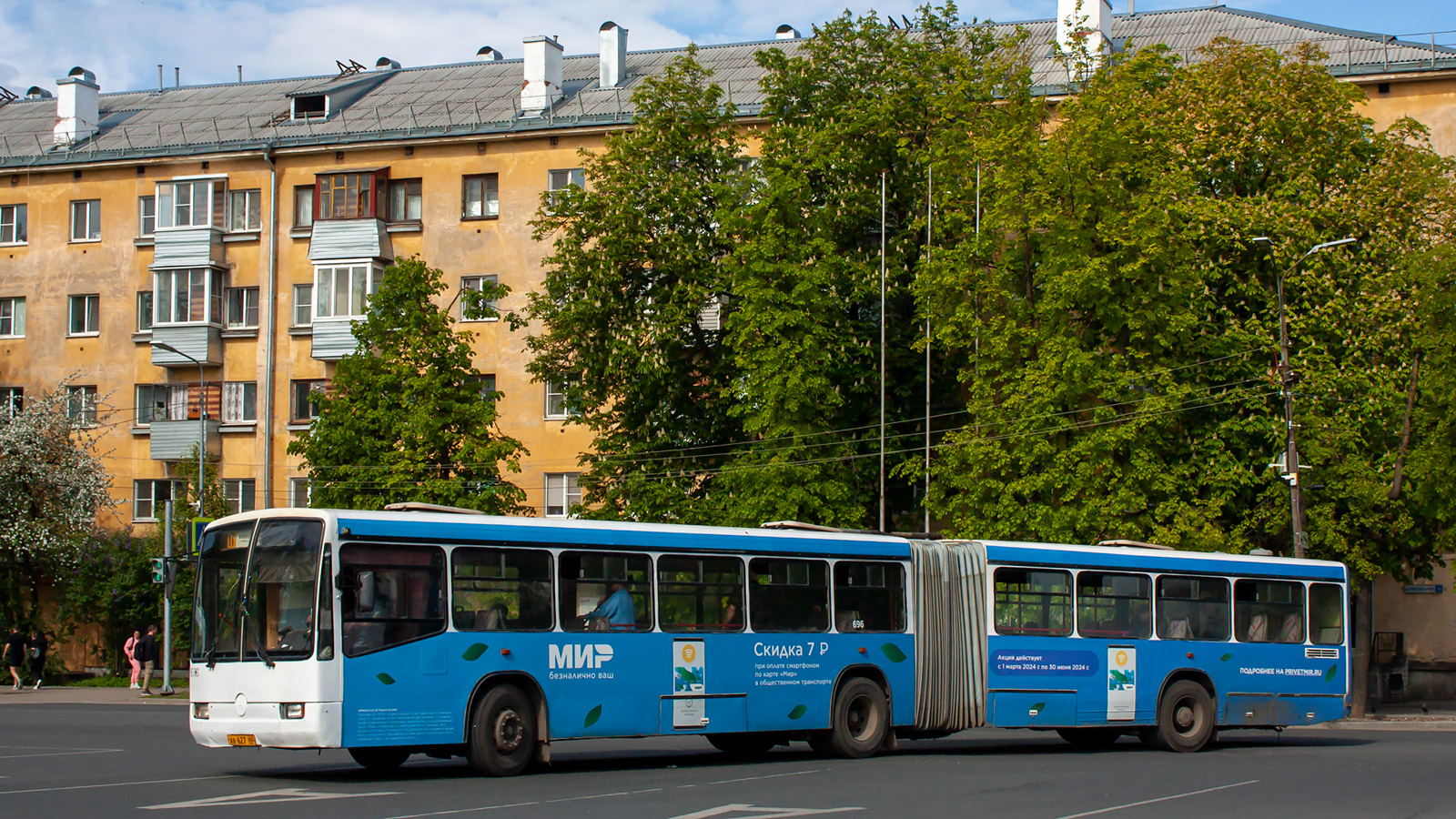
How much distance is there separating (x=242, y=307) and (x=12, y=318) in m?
8.74

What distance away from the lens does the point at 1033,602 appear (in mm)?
20453

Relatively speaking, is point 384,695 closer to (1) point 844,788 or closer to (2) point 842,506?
(1) point 844,788

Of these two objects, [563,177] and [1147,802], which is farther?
[563,177]

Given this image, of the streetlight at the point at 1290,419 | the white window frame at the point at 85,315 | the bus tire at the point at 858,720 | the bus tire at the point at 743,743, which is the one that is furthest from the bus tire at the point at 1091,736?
the white window frame at the point at 85,315

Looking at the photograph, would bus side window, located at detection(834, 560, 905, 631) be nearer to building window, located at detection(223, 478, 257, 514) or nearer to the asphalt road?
the asphalt road

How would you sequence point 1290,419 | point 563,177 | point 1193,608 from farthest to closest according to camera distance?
point 563,177, point 1290,419, point 1193,608

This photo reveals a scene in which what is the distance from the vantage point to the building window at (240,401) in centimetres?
4906

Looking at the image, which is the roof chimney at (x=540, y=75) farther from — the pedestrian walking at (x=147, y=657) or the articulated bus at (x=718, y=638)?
the articulated bus at (x=718, y=638)

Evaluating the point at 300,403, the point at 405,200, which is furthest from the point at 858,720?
the point at 300,403

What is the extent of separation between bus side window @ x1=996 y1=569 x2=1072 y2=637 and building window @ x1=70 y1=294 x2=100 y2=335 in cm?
3935

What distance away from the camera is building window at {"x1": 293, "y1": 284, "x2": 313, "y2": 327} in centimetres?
4888

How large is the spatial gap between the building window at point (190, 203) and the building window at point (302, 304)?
338 cm

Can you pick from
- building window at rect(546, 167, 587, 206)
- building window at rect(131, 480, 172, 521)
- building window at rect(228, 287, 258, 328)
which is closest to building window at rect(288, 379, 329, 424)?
building window at rect(228, 287, 258, 328)

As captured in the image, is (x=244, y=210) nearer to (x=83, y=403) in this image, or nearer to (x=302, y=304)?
(x=302, y=304)
